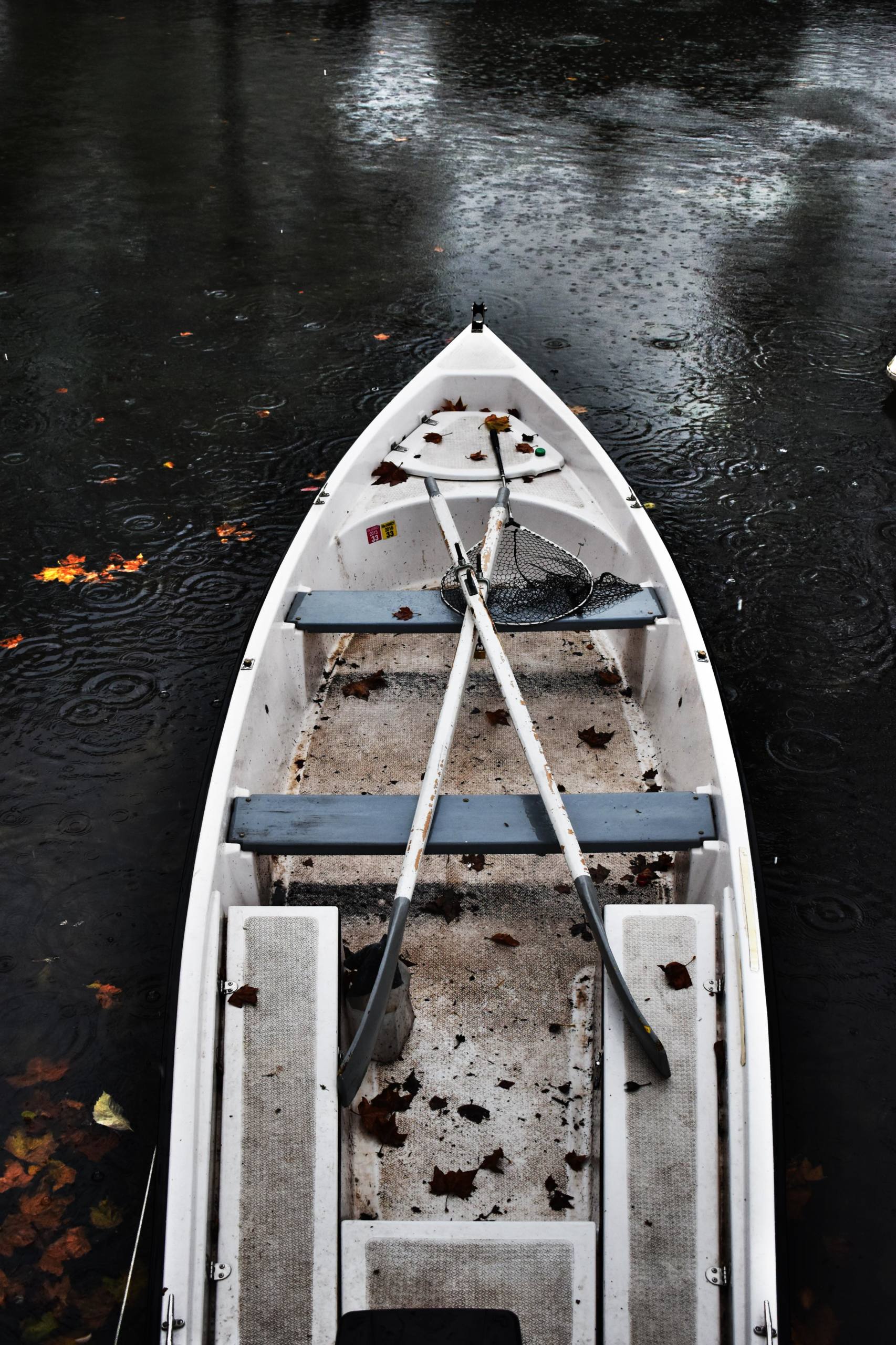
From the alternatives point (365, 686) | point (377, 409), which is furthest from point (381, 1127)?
point (377, 409)

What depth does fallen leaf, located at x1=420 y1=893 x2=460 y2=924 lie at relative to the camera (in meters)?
3.25

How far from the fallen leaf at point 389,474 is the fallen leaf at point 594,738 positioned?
158cm

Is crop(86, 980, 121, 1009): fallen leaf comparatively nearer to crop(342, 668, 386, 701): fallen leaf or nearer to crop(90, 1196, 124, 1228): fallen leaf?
crop(90, 1196, 124, 1228): fallen leaf

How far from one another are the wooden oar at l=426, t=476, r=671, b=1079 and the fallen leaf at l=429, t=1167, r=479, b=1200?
615 mm

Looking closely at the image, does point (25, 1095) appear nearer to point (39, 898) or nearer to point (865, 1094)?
point (39, 898)

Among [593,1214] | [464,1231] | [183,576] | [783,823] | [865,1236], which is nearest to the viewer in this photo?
[464,1231]

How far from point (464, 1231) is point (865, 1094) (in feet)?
4.72

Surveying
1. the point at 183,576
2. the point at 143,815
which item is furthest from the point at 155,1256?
the point at 183,576

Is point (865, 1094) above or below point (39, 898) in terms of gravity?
below

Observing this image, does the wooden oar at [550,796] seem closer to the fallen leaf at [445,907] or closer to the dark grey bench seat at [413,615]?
the dark grey bench seat at [413,615]

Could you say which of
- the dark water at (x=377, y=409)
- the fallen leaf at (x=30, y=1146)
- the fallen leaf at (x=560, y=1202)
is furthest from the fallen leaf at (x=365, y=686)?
the fallen leaf at (x=560, y=1202)

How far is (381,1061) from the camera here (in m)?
2.78

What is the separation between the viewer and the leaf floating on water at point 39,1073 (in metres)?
3.04

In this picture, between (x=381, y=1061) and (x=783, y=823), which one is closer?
(x=381, y=1061)
